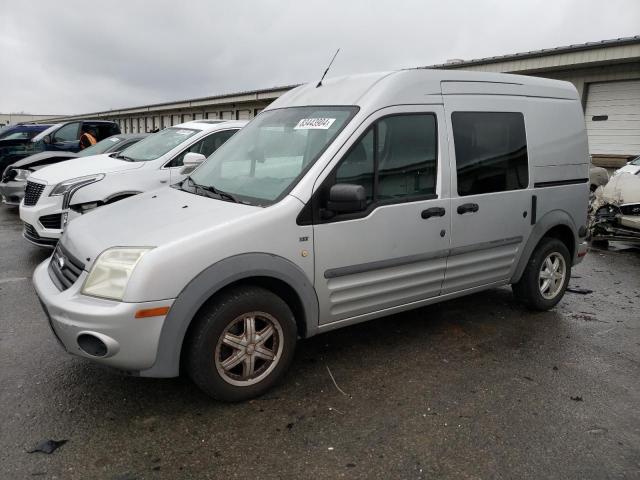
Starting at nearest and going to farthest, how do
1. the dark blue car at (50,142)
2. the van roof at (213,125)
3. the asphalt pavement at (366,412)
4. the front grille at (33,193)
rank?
the asphalt pavement at (366,412), the front grille at (33,193), the van roof at (213,125), the dark blue car at (50,142)

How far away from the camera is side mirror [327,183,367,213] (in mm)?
3139

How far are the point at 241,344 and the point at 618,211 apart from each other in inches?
290

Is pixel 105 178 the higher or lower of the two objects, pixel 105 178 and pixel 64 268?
the higher

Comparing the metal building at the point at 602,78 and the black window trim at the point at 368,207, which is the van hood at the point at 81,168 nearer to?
the black window trim at the point at 368,207

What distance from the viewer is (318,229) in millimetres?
3266

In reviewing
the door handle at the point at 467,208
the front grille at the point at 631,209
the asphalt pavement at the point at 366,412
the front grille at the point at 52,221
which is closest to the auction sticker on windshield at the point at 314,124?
the door handle at the point at 467,208

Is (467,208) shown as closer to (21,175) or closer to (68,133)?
(21,175)

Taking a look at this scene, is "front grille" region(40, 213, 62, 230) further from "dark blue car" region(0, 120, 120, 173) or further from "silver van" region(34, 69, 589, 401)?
"dark blue car" region(0, 120, 120, 173)

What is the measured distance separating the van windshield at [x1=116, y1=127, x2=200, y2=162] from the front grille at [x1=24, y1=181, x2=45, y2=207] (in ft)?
3.91

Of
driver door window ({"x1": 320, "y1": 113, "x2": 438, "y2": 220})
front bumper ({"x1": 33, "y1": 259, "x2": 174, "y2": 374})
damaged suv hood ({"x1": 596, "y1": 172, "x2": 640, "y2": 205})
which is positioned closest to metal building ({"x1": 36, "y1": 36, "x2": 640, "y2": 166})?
damaged suv hood ({"x1": 596, "y1": 172, "x2": 640, "y2": 205})

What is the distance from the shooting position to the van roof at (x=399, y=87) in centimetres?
361

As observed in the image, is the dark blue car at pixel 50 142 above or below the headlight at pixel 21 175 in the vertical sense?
above

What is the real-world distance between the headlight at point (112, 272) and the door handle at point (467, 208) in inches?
91.5

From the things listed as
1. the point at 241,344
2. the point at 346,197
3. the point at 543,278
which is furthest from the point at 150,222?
the point at 543,278
